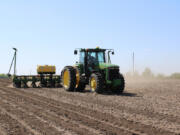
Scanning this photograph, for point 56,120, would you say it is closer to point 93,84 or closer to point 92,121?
point 92,121

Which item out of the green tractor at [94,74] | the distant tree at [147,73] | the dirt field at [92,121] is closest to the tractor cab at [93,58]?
the green tractor at [94,74]

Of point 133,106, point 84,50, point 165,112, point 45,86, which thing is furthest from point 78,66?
point 165,112

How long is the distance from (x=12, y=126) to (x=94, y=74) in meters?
7.14

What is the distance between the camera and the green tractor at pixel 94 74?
12887mm

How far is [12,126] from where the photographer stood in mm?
5992

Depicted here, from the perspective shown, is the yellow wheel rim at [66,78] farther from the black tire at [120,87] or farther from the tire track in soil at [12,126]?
the tire track in soil at [12,126]

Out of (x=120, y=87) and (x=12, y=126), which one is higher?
(x=120, y=87)

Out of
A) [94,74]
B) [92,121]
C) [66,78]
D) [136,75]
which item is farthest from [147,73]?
[92,121]

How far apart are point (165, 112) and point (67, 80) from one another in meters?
8.31

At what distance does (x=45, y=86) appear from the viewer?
1823cm

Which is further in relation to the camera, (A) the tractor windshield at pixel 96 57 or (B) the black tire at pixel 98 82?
(A) the tractor windshield at pixel 96 57

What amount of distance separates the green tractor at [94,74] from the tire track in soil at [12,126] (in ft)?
20.1

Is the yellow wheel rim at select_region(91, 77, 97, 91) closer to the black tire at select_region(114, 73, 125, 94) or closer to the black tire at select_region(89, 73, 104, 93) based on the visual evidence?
the black tire at select_region(89, 73, 104, 93)

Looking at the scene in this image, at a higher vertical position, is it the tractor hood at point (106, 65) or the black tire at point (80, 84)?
the tractor hood at point (106, 65)
